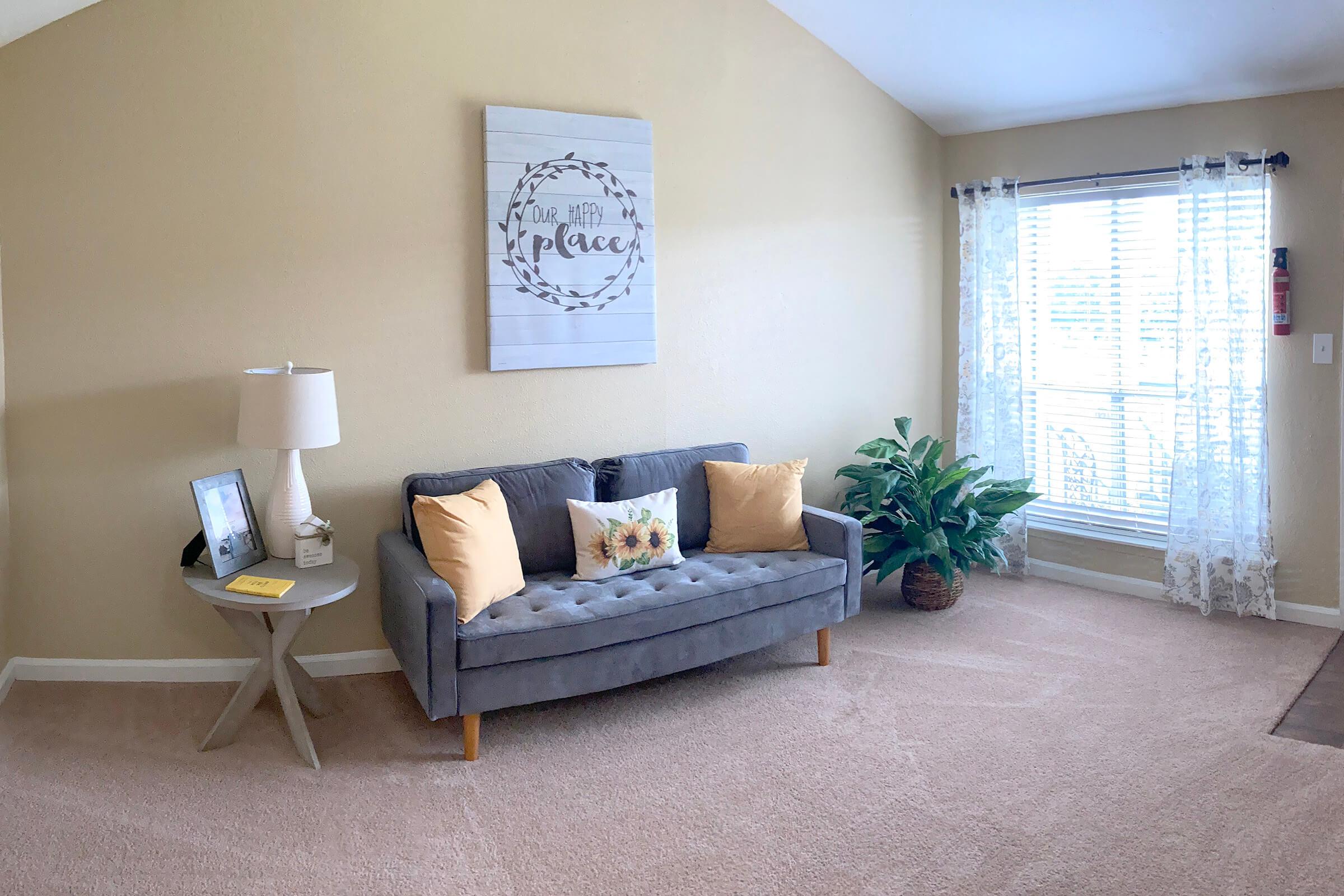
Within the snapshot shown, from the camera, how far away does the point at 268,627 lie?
10.8 ft

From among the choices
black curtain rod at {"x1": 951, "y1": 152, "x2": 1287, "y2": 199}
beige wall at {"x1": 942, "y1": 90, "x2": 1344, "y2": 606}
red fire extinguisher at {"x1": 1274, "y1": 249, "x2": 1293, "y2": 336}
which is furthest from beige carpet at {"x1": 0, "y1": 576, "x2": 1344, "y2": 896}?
black curtain rod at {"x1": 951, "y1": 152, "x2": 1287, "y2": 199}

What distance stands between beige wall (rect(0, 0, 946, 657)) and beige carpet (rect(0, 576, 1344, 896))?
2.12 ft

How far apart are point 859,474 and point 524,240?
185cm

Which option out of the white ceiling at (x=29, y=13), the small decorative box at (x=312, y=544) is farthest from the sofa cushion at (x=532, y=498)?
the white ceiling at (x=29, y=13)

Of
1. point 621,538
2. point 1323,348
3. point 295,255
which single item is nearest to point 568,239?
point 295,255

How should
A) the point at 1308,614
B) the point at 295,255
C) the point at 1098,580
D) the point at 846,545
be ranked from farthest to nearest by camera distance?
the point at 1098,580 → the point at 1308,614 → the point at 846,545 → the point at 295,255

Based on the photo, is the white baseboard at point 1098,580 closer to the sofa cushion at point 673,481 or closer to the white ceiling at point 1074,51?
the sofa cushion at point 673,481

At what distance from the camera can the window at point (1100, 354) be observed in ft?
14.8

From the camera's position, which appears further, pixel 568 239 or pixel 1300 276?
pixel 1300 276

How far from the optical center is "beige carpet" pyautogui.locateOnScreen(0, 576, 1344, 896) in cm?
250

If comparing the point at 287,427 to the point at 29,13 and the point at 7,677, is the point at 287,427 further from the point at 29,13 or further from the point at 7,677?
the point at 29,13

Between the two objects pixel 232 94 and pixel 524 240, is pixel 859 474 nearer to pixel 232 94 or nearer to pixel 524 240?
pixel 524 240

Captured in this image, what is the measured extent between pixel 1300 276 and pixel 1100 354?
869 mm

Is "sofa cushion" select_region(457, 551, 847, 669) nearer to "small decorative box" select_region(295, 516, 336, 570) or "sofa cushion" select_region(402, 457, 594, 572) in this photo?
"sofa cushion" select_region(402, 457, 594, 572)
